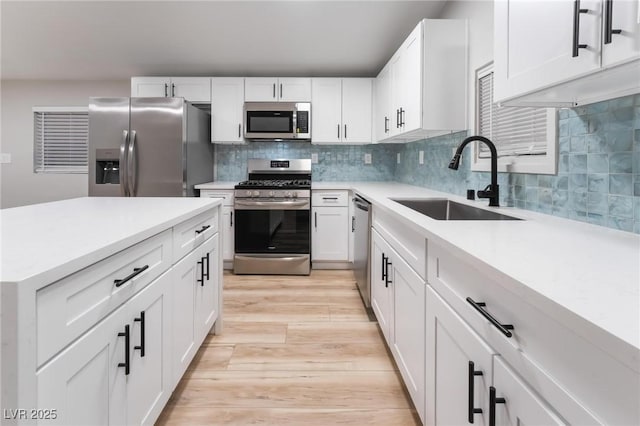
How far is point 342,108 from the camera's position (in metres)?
4.68

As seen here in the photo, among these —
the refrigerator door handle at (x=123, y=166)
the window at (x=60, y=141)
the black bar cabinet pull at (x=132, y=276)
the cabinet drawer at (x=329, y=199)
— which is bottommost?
the black bar cabinet pull at (x=132, y=276)

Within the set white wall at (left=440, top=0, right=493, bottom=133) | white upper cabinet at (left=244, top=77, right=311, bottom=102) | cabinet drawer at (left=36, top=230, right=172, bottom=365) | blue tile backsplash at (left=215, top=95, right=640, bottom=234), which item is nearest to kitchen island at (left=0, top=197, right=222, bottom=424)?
cabinet drawer at (left=36, top=230, right=172, bottom=365)

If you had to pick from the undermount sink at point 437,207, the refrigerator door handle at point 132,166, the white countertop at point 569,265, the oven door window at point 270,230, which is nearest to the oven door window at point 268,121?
the oven door window at point 270,230

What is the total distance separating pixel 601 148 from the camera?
1.47 m

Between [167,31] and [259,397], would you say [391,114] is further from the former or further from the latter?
[259,397]

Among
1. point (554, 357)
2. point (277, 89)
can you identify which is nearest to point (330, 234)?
point (277, 89)

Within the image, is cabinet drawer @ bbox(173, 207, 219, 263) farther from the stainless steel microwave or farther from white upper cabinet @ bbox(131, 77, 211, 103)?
white upper cabinet @ bbox(131, 77, 211, 103)

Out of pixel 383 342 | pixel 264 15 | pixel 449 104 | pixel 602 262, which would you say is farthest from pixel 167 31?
pixel 602 262

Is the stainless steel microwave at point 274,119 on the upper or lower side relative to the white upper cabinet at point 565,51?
upper

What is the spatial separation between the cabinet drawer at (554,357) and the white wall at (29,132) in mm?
5813

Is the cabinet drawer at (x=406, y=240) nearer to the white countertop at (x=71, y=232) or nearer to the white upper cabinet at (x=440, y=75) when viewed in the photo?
the white upper cabinet at (x=440, y=75)

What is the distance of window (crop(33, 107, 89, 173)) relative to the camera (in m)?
5.70

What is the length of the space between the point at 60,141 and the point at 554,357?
657 cm

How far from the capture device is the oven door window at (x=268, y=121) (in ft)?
14.9
